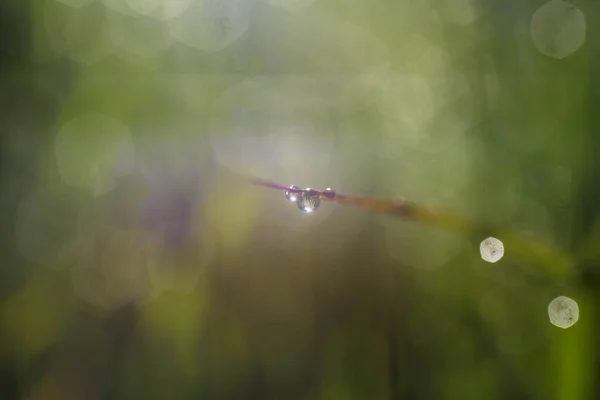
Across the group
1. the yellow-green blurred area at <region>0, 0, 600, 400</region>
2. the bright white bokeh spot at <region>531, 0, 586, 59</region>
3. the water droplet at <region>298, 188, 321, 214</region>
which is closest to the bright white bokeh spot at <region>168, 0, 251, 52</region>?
the yellow-green blurred area at <region>0, 0, 600, 400</region>

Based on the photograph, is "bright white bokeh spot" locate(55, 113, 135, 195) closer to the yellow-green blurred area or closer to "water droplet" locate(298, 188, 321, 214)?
the yellow-green blurred area

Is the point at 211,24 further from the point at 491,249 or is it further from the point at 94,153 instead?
the point at 491,249

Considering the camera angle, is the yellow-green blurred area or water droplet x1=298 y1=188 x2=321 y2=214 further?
the yellow-green blurred area

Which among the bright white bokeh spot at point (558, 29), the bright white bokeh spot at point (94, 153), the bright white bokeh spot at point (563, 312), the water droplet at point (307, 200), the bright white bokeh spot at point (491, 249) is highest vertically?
the bright white bokeh spot at point (558, 29)

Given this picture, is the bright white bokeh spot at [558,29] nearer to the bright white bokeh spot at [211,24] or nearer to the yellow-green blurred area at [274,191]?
the yellow-green blurred area at [274,191]

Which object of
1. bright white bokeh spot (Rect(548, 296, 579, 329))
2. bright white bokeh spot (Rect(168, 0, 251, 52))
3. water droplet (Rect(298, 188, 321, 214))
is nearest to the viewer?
water droplet (Rect(298, 188, 321, 214))

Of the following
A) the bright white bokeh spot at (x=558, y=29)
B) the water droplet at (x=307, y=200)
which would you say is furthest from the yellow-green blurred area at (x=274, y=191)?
the water droplet at (x=307, y=200)

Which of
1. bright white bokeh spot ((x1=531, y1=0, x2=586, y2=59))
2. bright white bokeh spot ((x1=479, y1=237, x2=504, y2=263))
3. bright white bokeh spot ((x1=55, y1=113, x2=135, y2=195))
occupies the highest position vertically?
bright white bokeh spot ((x1=531, y1=0, x2=586, y2=59))
